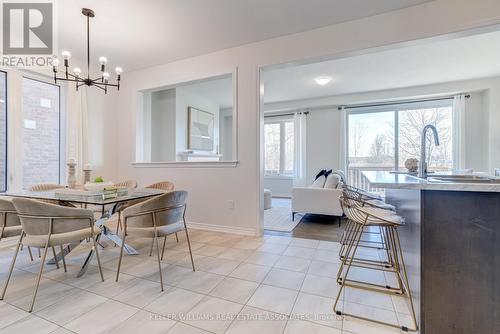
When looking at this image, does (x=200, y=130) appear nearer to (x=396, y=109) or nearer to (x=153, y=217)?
(x=153, y=217)

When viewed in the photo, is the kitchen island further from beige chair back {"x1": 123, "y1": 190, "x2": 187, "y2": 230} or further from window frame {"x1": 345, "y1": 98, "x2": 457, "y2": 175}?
window frame {"x1": 345, "y1": 98, "x2": 457, "y2": 175}

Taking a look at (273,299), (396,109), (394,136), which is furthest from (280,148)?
(273,299)

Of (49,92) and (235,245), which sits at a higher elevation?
(49,92)

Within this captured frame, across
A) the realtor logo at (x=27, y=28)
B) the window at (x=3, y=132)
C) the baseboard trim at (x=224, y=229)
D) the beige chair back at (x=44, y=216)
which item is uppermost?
the realtor logo at (x=27, y=28)

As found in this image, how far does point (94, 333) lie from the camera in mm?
1386

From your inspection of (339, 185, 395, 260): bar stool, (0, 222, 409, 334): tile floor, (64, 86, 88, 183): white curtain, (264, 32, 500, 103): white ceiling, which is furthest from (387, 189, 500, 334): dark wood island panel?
(64, 86, 88, 183): white curtain

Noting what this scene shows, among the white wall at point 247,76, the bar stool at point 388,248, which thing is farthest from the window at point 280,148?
the bar stool at point 388,248

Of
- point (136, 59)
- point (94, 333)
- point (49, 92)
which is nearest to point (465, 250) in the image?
point (94, 333)

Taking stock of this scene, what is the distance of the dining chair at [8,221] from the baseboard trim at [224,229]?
201cm

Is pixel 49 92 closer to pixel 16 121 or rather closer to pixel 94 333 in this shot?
pixel 16 121

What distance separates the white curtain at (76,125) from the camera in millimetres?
3682

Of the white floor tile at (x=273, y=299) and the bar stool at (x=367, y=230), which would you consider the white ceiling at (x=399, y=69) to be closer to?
the bar stool at (x=367, y=230)

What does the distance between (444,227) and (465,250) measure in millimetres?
147

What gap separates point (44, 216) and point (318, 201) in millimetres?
3480
